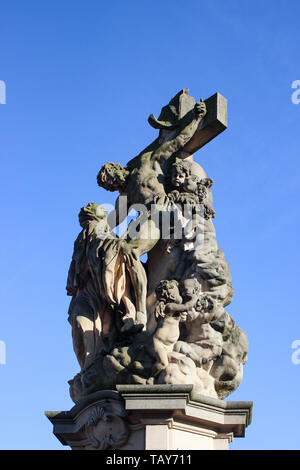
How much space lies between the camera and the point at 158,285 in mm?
8617

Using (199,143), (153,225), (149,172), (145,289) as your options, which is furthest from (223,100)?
(145,289)

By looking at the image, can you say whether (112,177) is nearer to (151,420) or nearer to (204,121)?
(204,121)

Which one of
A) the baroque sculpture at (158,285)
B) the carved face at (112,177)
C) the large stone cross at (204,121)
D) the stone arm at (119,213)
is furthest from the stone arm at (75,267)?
the large stone cross at (204,121)

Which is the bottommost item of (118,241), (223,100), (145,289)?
(145,289)

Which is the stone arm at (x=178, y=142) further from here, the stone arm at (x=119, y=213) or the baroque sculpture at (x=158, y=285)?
the stone arm at (x=119, y=213)

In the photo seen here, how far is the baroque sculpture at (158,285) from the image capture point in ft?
27.1

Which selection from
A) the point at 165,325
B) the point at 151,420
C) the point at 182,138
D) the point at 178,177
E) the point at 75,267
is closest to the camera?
the point at 151,420

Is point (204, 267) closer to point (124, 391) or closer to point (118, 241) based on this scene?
point (118, 241)

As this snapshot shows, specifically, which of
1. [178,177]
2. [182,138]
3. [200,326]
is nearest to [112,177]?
[178,177]

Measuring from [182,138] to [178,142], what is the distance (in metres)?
0.08

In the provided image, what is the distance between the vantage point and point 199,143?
10.1 metres

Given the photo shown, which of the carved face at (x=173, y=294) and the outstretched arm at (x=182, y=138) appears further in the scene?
the outstretched arm at (x=182, y=138)

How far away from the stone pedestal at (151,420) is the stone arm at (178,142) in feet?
11.1
